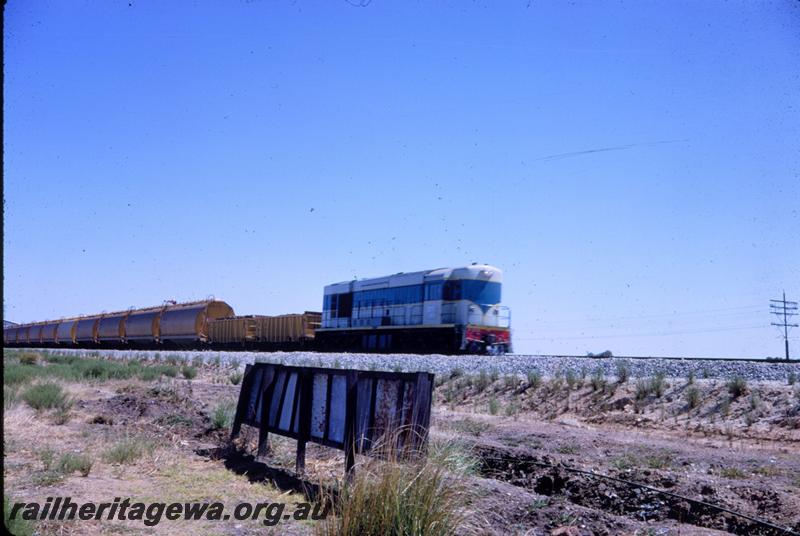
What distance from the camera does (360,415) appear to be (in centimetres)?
713

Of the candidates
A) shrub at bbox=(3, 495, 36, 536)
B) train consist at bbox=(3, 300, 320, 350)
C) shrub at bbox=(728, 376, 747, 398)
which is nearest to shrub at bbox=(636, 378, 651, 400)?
shrub at bbox=(728, 376, 747, 398)

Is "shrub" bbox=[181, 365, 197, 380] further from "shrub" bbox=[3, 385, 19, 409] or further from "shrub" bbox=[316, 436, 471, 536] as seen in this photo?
"shrub" bbox=[316, 436, 471, 536]

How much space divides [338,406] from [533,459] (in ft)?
8.21

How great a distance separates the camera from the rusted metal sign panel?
21.7 feet

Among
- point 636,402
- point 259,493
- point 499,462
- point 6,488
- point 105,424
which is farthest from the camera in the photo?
point 636,402

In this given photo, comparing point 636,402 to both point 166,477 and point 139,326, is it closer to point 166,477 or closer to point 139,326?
point 166,477

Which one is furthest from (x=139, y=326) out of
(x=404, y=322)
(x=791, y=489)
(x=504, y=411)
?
(x=791, y=489)

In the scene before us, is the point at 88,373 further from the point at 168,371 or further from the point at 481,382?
the point at 481,382

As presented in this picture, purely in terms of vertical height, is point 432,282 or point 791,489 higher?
point 432,282

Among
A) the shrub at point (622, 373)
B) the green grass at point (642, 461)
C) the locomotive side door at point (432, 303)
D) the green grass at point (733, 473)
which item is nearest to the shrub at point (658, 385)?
the shrub at point (622, 373)

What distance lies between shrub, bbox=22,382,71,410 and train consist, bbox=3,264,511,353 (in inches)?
607

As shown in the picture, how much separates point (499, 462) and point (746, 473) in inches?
107

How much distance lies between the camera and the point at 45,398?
1176 centimetres

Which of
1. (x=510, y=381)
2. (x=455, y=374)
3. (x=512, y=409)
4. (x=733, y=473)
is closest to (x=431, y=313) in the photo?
(x=455, y=374)
